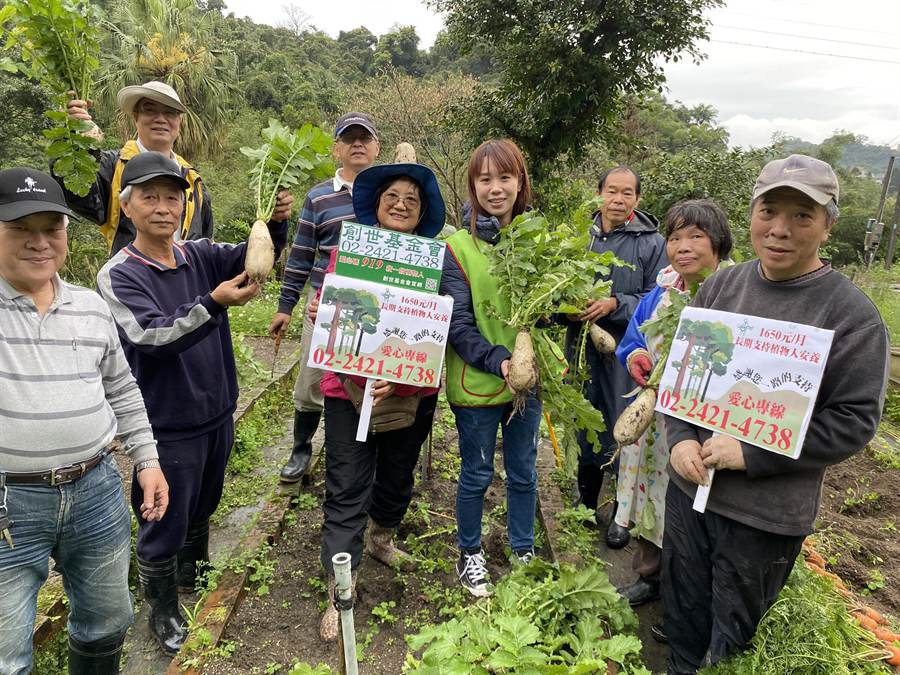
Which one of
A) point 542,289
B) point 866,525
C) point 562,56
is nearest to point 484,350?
point 542,289

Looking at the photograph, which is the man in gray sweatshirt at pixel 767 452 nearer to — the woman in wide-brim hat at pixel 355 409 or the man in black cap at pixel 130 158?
the woman in wide-brim hat at pixel 355 409

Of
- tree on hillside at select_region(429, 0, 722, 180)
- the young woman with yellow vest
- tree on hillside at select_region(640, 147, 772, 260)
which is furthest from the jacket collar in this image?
tree on hillside at select_region(429, 0, 722, 180)

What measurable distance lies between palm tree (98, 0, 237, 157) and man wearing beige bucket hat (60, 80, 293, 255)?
12.3 m

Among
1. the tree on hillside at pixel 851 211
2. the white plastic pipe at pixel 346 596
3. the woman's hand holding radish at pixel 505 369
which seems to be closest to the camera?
the white plastic pipe at pixel 346 596

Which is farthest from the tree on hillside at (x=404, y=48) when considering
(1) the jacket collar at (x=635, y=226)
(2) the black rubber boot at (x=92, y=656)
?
(2) the black rubber boot at (x=92, y=656)

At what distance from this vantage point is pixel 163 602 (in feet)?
8.61

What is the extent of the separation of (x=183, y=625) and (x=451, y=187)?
10.8m

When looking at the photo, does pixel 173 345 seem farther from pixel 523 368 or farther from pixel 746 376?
pixel 746 376

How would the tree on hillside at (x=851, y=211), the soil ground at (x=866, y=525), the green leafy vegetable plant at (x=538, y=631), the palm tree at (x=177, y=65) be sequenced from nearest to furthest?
1. the green leafy vegetable plant at (x=538, y=631)
2. the soil ground at (x=866, y=525)
3. the palm tree at (x=177, y=65)
4. the tree on hillside at (x=851, y=211)

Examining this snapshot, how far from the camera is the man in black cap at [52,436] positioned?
1.77m

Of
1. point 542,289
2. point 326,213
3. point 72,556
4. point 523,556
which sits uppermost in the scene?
point 326,213

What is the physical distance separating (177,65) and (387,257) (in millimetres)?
16132

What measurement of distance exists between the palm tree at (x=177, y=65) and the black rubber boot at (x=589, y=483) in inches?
561

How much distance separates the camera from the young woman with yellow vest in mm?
2617
